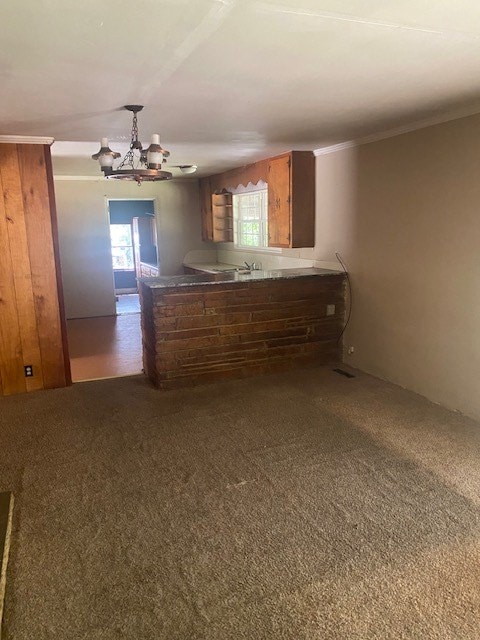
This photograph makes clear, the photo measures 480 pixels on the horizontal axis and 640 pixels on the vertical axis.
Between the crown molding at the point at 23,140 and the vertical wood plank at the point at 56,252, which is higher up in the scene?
the crown molding at the point at 23,140

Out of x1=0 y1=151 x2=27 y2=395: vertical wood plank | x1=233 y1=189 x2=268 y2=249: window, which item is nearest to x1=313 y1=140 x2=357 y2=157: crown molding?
x1=233 y1=189 x2=268 y2=249: window

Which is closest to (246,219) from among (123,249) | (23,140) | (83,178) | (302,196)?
(302,196)

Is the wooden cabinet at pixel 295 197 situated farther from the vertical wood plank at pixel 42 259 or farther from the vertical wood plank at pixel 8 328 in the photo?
the vertical wood plank at pixel 8 328

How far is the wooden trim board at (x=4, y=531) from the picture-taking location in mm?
1913

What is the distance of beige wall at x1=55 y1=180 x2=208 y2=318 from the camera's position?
23.9 ft

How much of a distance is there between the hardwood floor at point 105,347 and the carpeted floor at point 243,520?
989mm

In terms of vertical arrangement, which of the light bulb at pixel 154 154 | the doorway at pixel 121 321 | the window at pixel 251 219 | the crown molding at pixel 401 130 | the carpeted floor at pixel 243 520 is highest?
the crown molding at pixel 401 130

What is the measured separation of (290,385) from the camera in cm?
432

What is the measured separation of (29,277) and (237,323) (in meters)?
1.91

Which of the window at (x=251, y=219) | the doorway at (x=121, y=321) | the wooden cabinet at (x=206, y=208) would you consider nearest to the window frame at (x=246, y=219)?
the window at (x=251, y=219)

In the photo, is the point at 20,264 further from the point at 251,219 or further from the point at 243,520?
the point at 251,219

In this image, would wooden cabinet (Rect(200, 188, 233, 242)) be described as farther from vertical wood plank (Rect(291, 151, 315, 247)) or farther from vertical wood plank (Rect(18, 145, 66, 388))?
vertical wood plank (Rect(18, 145, 66, 388))

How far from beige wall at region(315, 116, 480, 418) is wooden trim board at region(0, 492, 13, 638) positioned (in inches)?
124

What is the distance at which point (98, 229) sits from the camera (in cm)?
743
